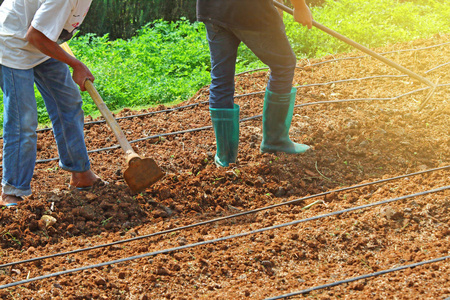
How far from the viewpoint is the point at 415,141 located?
14.7 ft

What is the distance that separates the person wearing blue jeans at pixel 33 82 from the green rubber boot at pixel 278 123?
1401 mm

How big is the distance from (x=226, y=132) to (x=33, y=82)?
1.42 m

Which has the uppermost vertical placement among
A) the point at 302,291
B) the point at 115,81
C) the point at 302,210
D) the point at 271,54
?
the point at 271,54

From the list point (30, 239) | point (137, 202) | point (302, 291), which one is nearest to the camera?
point (302, 291)

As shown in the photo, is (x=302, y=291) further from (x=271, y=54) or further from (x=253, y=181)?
(x=271, y=54)

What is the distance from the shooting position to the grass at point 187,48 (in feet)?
19.9

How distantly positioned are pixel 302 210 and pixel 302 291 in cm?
104

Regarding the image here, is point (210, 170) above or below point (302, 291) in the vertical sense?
below

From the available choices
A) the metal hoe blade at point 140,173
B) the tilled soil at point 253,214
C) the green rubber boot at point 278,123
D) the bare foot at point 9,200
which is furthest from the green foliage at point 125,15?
the metal hoe blade at point 140,173

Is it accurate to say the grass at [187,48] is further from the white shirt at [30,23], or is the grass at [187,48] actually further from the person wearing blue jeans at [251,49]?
the white shirt at [30,23]

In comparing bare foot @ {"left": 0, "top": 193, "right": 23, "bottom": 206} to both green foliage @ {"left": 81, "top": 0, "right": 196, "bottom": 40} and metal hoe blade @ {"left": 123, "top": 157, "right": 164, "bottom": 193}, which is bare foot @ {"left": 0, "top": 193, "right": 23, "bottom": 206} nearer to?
metal hoe blade @ {"left": 123, "top": 157, "right": 164, "bottom": 193}

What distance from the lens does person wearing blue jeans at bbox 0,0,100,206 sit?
3.26 m

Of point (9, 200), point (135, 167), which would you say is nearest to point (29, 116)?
point (9, 200)

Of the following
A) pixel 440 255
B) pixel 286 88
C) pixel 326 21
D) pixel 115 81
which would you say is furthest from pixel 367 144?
pixel 326 21
